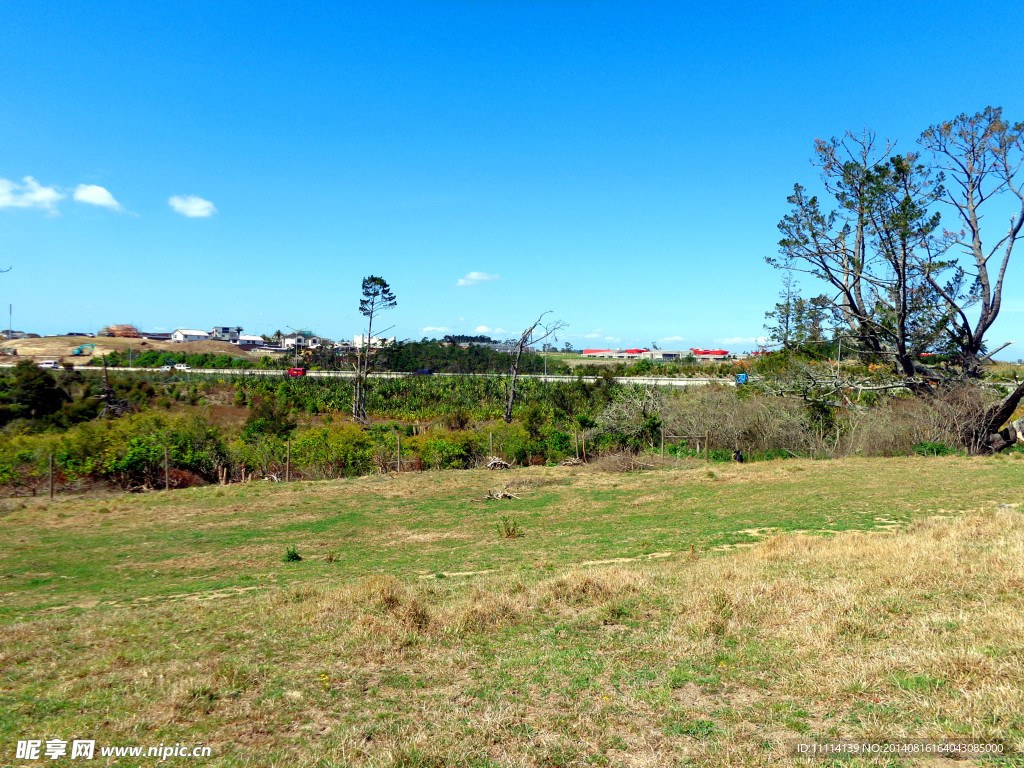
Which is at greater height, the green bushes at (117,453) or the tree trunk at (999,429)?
the tree trunk at (999,429)

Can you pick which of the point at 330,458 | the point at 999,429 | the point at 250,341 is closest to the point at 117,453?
the point at 330,458

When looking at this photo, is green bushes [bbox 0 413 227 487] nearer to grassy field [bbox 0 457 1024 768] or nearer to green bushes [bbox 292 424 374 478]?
green bushes [bbox 292 424 374 478]

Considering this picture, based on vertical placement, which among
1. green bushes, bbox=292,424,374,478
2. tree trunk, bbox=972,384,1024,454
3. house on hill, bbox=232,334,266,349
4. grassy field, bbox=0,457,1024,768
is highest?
house on hill, bbox=232,334,266,349

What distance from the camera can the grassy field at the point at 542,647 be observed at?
455cm

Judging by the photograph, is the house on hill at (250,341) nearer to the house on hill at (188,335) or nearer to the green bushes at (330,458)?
the house on hill at (188,335)

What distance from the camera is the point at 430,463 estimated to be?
28.2 meters

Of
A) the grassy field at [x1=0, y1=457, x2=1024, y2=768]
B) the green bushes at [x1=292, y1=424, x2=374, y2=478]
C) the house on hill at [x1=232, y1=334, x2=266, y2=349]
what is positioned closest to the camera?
the grassy field at [x1=0, y1=457, x2=1024, y2=768]

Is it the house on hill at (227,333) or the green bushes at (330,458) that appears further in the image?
the house on hill at (227,333)

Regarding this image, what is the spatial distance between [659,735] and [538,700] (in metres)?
1.05

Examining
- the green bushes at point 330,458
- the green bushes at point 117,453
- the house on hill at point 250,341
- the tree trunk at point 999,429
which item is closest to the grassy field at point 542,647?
the green bushes at point 117,453

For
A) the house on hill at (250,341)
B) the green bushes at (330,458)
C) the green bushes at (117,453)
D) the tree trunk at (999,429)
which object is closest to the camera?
the green bushes at (117,453)

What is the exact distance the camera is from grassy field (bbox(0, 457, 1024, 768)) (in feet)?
14.9

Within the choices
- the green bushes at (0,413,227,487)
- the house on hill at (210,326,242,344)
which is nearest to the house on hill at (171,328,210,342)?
the house on hill at (210,326,242,344)

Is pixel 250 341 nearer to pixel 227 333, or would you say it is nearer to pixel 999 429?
pixel 227 333
